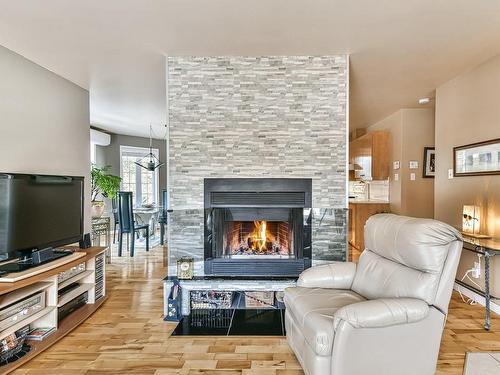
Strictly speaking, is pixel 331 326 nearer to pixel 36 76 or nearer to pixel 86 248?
pixel 86 248

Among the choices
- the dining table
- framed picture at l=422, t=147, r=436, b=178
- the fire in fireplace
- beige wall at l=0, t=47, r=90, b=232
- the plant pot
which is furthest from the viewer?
the dining table

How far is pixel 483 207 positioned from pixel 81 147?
443cm

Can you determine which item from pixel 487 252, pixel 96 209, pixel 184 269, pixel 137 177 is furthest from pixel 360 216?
pixel 137 177

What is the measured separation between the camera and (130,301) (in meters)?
3.51

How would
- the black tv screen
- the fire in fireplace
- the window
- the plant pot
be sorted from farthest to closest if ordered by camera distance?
the window < the plant pot < the fire in fireplace < the black tv screen

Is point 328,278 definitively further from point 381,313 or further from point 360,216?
point 360,216

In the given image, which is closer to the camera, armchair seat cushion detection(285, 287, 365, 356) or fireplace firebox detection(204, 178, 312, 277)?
armchair seat cushion detection(285, 287, 365, 356)

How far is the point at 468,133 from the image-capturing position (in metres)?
3.65

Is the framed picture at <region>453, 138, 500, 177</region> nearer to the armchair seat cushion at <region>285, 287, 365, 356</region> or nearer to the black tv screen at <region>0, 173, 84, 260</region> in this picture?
the armchair seat cushion at <region>285, 287, 365, 356</region>

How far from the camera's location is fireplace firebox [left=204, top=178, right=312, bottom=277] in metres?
3.19

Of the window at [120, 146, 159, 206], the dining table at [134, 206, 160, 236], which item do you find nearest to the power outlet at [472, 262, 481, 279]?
the dining table at [134, 206, 160, 236]

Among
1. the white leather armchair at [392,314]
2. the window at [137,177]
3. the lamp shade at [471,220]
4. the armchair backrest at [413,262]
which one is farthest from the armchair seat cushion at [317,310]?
the window at [137,177]

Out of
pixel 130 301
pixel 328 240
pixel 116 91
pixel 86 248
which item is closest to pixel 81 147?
pixel 116 91

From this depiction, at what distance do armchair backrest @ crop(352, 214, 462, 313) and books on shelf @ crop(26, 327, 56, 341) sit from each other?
7.65 ft
